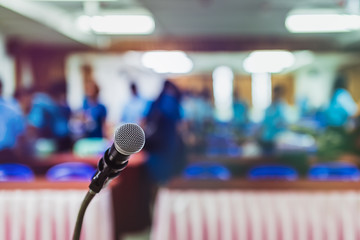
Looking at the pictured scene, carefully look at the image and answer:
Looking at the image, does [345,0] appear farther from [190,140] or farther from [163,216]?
[163,216]

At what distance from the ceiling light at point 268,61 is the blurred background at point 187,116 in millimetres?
42

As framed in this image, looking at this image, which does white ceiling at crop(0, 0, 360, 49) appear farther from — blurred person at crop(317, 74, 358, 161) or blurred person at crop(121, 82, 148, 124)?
blurred person at crop(317, 74, 358, 161)

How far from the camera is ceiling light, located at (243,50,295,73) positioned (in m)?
8.24

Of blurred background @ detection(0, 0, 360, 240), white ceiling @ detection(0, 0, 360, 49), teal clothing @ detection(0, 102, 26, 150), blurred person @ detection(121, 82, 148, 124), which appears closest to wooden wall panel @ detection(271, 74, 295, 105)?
blurred background @ detection(0, 0, 360, 240)

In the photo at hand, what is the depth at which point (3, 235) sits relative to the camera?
225cm

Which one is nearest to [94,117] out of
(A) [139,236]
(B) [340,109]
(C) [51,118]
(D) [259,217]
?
(C) [51,118]

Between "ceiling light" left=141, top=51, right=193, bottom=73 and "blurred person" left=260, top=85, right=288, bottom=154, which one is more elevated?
"ceiling light" left=141, top=51, right=193, bottom=73

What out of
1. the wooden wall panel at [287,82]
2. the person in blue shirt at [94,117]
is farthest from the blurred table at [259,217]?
the wooden wall panel at [287,82]

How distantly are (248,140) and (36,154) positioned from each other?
367 centimetres

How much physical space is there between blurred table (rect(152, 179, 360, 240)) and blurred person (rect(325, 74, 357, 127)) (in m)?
4.32

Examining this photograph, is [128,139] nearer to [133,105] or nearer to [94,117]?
[94,117]

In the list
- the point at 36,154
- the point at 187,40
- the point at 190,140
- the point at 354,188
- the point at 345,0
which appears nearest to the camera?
the point at 354,188

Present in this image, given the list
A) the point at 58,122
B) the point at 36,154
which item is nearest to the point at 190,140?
the point at 58,122

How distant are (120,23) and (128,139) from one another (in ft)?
20.3
